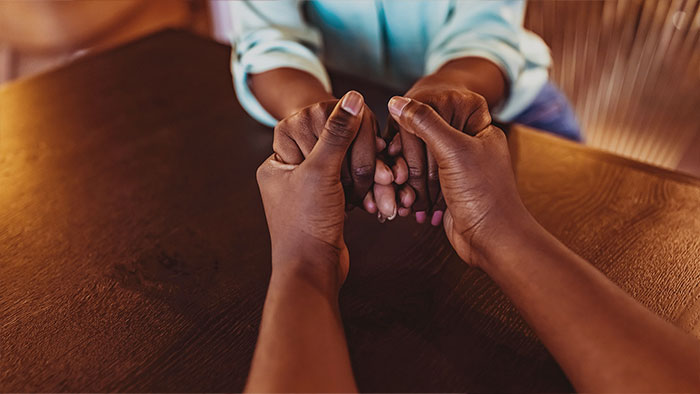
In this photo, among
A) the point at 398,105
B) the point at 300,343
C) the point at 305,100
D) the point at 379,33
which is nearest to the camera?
the point at 300,343

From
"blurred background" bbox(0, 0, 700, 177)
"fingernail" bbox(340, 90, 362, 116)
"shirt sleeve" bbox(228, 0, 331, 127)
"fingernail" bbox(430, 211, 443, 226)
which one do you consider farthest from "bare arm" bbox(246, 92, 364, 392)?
"blurred background" bbox(0, 0, 700, 177)

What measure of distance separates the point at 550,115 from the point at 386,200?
1.45 feet

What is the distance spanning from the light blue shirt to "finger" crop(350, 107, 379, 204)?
0.20 meters

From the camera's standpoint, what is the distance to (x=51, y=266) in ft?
1.52

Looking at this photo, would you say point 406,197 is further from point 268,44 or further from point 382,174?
point 268,44

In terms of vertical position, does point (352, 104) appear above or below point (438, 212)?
above

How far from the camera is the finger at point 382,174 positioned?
18.6 inches

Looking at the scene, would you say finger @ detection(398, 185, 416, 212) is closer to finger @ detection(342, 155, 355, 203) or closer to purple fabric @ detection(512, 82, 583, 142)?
finger @ detection(342, 155, 355, 203)

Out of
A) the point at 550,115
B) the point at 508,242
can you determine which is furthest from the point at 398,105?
the point at 550,115

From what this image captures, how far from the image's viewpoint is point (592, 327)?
35 centimetres

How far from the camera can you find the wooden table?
38 centimetres

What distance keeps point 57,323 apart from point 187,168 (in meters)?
0.22

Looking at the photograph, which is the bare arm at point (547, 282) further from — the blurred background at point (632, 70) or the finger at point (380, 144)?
the blurred background at point (632, 70)

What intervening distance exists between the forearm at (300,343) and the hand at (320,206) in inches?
0.8
